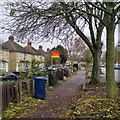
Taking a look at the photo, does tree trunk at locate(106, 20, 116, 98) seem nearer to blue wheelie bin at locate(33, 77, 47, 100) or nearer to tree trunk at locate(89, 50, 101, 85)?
blue wheelie bin at locate(33, 77, 47, 100)

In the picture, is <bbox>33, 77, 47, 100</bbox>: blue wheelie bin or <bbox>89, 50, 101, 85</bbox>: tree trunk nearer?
<bbox>33, 77, 47, 100</bbox>: blue wheelie bin

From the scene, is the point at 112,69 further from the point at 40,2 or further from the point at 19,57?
the point at 19,57

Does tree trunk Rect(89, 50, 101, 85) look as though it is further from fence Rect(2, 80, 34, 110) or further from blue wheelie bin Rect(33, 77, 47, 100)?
fence Rect(2, 80, 34, 110)

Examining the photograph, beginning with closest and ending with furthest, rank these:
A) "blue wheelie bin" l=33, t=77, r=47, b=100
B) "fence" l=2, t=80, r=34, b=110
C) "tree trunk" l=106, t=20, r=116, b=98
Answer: "fence" l=2, t=80, r=34, b=110, "tree trunk" l=106, t=20, r=116, b=98, "blue wheelie bin" l=33, t=77, r=47, b=100

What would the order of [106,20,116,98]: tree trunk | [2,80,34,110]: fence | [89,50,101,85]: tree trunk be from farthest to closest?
[89,50,101,85]: tree trunk → [106,20,116,98]: tree trunk → [2,80,34,110]: fence

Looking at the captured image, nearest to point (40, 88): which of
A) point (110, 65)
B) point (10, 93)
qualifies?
point (10, 93)

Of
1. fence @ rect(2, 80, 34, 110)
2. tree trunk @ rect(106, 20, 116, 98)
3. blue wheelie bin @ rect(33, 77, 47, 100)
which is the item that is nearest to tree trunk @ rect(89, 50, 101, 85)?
tree trunk @ rect(106, 20, 116, 98)

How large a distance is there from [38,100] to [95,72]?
481 cm

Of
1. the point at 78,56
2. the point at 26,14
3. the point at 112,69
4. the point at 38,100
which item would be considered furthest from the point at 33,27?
the point at 78,56

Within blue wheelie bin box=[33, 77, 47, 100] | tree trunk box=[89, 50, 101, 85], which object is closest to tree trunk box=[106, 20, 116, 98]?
blue wheelie bin box=[33, 77, 47, 100]

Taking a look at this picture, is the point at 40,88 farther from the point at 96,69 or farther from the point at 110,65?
the point at 96,69

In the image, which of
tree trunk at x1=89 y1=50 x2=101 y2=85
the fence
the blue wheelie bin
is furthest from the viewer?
tree trunk at x1=89 y1=50 x2=101 y2=85

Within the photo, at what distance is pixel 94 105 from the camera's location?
15.7 feet

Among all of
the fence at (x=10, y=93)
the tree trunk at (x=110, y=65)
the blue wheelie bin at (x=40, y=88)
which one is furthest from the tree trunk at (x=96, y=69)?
the fence at (x=10, y=93)
